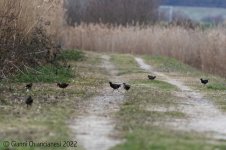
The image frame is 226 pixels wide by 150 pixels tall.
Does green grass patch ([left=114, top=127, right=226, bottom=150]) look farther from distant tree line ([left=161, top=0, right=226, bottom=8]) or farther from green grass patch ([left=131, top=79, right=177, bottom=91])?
distant tree line ([left=161, top=0, right=226, bottom=8])

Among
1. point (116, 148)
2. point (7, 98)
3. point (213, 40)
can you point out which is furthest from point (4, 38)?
point (213, 40)

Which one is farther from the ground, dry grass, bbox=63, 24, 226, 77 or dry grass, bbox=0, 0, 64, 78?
dry grass, bbox=0, 0, 64, 78

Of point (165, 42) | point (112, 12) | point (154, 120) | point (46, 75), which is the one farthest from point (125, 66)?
point (112, 12)

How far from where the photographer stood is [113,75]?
63.5 ft

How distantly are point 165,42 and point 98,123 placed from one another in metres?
21.6

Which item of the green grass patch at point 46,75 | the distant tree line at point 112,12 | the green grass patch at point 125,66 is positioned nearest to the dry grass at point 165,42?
the green grass patch at point 125,66

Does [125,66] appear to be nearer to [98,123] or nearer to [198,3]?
[98,123]

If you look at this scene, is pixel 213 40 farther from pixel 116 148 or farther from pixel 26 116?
pixel 116 148

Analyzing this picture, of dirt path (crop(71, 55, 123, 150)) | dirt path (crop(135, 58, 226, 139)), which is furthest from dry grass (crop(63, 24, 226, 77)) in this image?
dirt path (crop(71, 55, 123, 150))

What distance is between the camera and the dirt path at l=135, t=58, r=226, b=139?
9.18 metres

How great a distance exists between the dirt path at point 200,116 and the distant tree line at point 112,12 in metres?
34.9

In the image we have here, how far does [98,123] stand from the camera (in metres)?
9.41

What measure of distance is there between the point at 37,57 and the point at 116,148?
1026 centimetres

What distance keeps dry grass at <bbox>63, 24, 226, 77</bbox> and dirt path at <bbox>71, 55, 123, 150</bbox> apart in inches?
441
